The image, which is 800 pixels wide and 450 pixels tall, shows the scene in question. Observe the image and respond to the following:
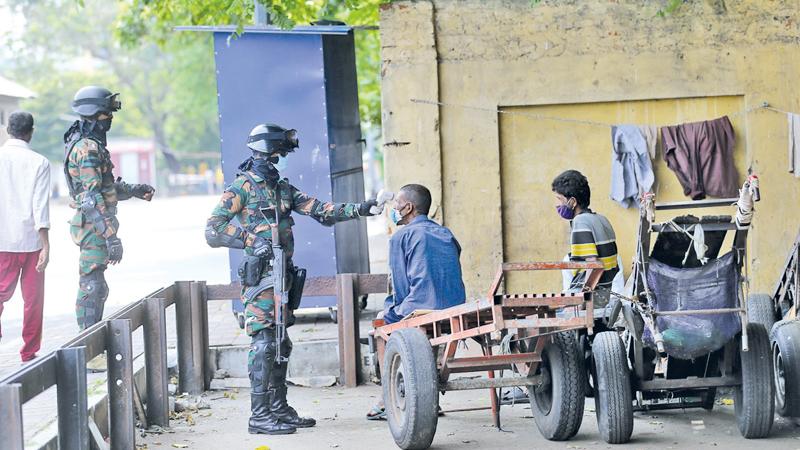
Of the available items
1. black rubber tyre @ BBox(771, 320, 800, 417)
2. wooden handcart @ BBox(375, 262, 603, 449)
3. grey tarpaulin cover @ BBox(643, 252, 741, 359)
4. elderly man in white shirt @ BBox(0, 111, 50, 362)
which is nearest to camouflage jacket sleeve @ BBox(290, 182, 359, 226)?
wooden handcart @ BBox(375, 262, 603, 449)

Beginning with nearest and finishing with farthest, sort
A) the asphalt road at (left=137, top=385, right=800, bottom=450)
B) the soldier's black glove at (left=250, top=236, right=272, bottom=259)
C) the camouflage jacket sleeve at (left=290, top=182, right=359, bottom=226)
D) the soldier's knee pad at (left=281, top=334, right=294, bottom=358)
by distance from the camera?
the asphalt road at (left=137, top=385, right=800, bottom=450)
the soldier's black glove at (left=250, top=236, right=272, bottom=259)
the soldier's knee pad at (left=281, top=334, right=294, bottom=358)
the camouflage jacket sleeve at (left=290, top=182, right=359, bottom=226)

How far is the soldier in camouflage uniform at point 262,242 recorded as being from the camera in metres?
7.95

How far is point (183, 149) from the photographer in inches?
2623

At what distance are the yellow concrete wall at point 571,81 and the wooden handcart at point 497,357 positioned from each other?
314 cm

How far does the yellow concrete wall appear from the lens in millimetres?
10445

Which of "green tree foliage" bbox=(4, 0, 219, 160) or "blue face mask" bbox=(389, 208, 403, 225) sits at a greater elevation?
"green tree foliage" bbox=(4, 0, 219, 160)

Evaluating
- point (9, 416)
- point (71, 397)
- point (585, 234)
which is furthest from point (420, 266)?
point (9, 416)

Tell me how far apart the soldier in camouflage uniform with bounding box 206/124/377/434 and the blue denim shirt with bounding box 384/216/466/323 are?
2.89 ft

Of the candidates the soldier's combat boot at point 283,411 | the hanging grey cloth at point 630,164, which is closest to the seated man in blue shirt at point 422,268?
the soldier's combat boot at point 283,411

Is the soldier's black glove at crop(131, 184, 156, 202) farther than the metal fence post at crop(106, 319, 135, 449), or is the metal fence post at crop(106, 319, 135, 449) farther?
the soldier's black glove at crop(131, 184, 156, 202)

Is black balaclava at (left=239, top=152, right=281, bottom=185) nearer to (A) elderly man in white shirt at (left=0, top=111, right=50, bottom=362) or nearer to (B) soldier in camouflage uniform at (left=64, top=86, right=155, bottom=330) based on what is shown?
(B) soldier in camouflage uniform at (left=64, top=86, right=155, bottom=330)

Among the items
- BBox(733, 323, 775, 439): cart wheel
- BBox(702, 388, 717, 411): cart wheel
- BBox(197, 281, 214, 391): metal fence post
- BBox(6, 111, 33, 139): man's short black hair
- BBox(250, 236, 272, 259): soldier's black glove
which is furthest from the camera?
BBox(197, 281, 214, 391): metal fence post

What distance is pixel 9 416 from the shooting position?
4883 mm

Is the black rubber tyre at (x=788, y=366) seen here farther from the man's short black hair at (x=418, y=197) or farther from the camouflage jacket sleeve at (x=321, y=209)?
the camouflage jacket sleeve at (x=321, y=209)
